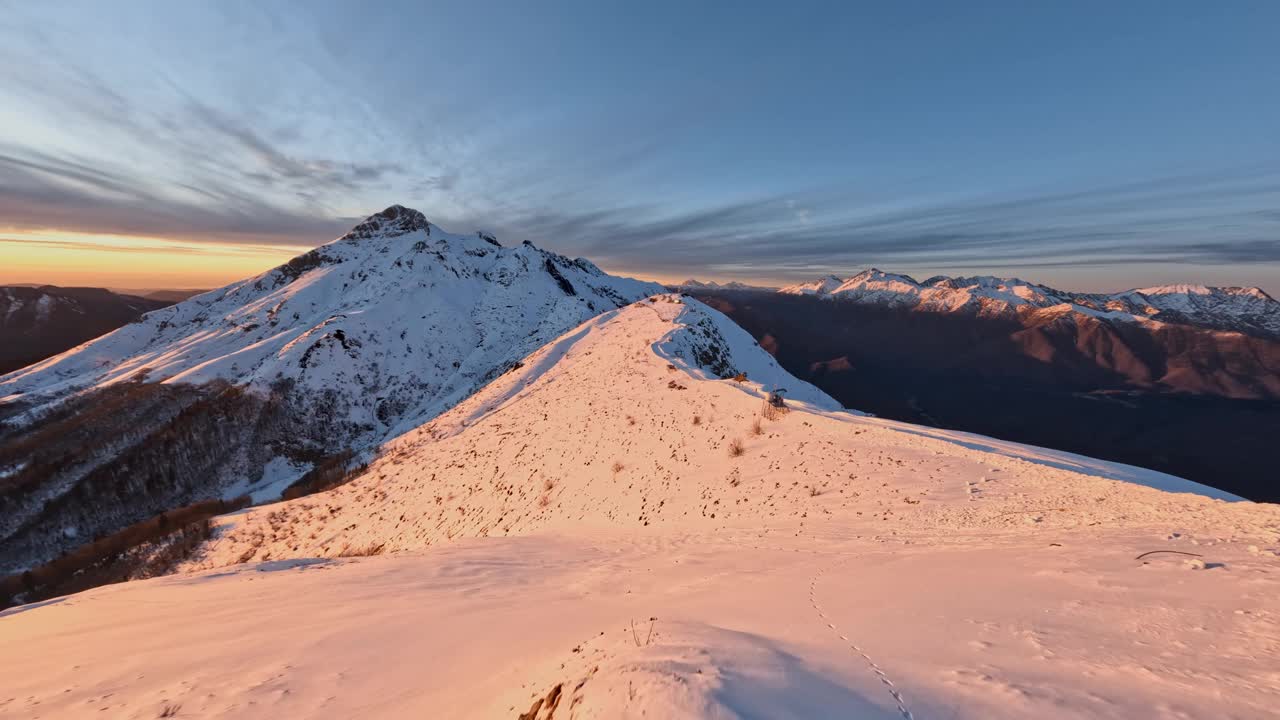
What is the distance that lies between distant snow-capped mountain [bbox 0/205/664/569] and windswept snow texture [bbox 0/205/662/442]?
0.40 meters

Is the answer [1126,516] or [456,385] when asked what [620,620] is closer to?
[1126,516]

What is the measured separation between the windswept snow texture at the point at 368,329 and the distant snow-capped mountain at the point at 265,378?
0.40 metres

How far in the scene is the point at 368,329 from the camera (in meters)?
76.6

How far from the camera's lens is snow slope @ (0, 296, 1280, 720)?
182 inches

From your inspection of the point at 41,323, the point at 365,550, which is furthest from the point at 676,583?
the point at 41,323

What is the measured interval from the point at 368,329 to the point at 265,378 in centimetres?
1695

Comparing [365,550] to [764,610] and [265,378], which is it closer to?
[764,610]

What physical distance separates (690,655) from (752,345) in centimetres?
5315

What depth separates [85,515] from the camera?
47.4 metres

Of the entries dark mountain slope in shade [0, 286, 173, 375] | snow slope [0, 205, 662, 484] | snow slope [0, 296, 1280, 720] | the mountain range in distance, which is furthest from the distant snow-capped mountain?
dark mountain slope in shade [0, 286, 173, 375]

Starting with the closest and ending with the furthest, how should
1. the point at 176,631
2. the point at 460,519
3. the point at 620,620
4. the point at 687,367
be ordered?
the point at 620,620, the point at 176,631, the point at 460,519, the point at 687,367

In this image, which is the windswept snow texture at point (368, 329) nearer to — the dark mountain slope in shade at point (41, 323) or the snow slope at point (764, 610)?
the snow slope at point (764, 610)

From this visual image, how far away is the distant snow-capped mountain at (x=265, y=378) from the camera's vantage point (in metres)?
50.4

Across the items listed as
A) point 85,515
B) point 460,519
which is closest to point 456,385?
point 85,515
